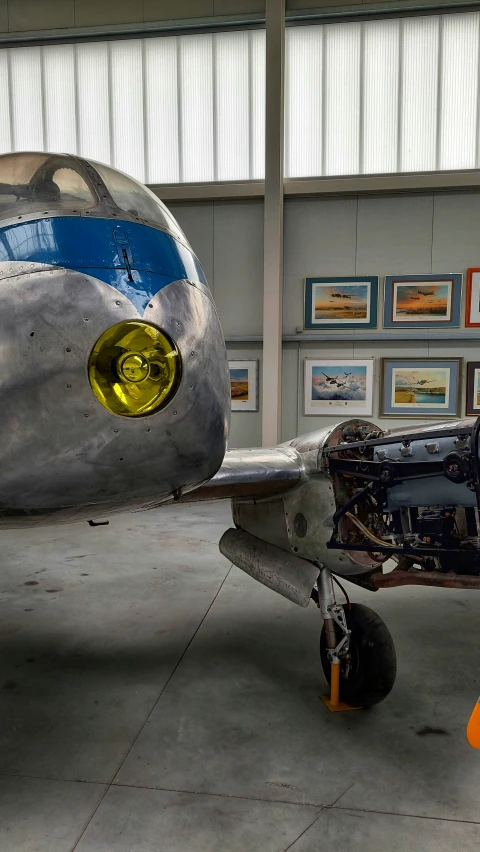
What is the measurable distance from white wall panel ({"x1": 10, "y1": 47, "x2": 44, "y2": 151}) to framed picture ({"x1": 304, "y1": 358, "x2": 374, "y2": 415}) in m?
5.74

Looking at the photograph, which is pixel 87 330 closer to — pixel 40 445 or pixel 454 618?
pixel 40 445

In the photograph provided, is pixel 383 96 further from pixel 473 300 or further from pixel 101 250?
pixel 101 250

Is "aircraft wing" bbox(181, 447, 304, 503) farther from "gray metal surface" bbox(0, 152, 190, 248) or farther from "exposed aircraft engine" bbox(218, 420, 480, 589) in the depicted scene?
"gray metal surface" bbox(0, 152, 190, 248)

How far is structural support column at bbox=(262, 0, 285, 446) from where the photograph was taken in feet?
26.0

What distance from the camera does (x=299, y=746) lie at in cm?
261

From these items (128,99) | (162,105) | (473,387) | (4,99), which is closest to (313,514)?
(473,387)

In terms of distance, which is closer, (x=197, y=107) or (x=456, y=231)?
(x=456, y=231)

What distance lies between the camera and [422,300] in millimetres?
8258

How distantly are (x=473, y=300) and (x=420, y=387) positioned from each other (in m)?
1.41

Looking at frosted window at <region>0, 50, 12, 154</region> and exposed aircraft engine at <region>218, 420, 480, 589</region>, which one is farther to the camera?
frosted window at <region>0, 50, 12, 154</region>

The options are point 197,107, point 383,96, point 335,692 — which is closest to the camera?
point 335,692

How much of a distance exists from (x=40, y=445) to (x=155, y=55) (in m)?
9.35

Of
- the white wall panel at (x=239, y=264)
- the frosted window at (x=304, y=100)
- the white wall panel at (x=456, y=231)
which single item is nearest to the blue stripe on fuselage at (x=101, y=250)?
the white wall panel at (x=239, y=264)

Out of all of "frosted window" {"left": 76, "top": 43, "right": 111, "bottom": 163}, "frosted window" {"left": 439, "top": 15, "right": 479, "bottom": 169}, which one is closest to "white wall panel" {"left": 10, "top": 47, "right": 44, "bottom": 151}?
"frosted window" {"left": 76, "top": 43, "right": 111, "bottom": 163}
